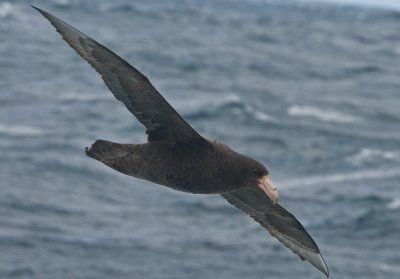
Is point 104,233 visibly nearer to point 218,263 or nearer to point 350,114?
point 218,263

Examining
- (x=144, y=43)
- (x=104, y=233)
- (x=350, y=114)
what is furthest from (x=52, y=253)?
(x=144, y=43)

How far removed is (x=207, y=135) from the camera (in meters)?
38.9

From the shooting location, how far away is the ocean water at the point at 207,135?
2680 centimetres

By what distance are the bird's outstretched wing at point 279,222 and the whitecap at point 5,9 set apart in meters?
57.8

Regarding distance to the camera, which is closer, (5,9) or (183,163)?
→ (183,163)

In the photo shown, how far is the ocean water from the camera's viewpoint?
26797 mm

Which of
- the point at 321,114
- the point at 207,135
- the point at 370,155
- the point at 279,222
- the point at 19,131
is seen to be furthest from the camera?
the point at 321,114

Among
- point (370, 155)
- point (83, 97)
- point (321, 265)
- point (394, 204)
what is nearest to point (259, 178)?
point (321, 265)

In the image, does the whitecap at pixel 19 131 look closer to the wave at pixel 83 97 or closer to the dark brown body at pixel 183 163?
the wave at pixel 83 97

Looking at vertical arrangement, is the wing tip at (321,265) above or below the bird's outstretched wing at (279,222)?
below

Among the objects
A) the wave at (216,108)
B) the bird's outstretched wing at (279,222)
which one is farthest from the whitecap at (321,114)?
the bird's outstretched wing at (279,222)

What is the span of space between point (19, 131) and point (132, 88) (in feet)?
93.2

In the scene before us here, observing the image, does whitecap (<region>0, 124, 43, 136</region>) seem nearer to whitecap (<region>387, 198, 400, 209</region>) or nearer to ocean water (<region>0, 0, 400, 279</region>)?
ocean water (<region>0, 0, 400, 279</region>)

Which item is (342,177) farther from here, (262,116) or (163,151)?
(163,151)
